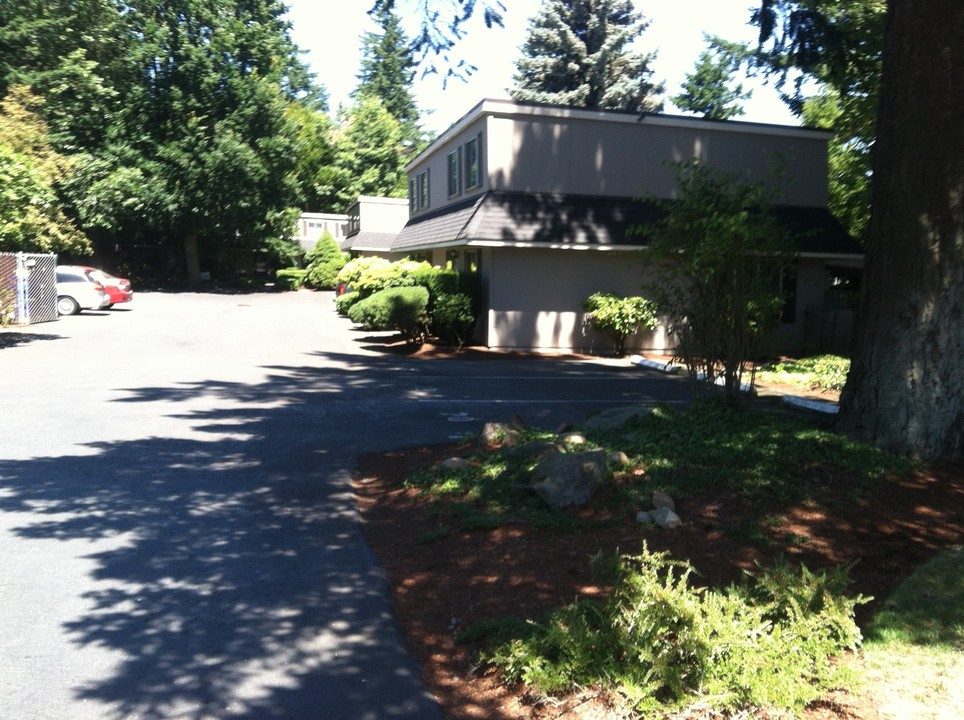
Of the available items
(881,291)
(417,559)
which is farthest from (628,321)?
(417,559)

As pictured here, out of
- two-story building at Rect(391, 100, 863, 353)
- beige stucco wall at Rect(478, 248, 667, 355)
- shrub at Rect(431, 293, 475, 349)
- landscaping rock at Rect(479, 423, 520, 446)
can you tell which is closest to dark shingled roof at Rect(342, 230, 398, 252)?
A: two-story building at Rect(391, 100, 863, 353)

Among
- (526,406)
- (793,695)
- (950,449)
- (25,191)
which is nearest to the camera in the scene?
(793,695)

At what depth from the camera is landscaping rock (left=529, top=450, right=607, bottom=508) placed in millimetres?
7398

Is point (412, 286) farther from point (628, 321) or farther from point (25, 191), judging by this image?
point (25, 191)

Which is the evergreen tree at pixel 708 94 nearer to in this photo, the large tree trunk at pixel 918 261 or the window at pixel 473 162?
the window at pixel 473 162

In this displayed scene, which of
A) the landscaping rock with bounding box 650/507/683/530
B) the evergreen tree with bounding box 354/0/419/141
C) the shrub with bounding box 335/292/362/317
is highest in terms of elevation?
the evergreen tree with bounding box 354/0/419/141

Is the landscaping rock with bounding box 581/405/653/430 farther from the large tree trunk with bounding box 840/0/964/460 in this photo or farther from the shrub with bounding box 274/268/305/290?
the shrub with bounding box 274/268/305/290

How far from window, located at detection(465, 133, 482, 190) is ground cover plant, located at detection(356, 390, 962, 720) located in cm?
1456

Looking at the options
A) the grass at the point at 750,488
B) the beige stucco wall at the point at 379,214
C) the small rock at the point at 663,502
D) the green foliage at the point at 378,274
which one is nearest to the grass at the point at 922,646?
the grass at the point at 750,488

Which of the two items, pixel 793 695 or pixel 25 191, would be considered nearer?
pixel 793 695

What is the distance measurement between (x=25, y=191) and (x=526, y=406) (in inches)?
489

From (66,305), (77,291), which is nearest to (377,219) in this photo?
(77,291)

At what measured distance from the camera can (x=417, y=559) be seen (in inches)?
269

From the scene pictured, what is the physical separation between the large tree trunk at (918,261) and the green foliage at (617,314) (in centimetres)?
1265
